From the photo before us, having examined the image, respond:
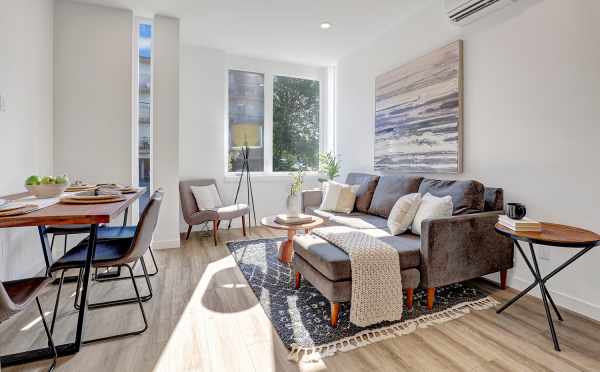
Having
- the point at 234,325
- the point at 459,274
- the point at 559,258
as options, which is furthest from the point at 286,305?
the point at 559,258

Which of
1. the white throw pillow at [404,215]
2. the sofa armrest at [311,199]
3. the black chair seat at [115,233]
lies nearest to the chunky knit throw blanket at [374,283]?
the white throw pillow at [404,215]

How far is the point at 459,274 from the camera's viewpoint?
2.26 meters

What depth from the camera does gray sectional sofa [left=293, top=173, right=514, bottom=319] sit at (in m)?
1.99

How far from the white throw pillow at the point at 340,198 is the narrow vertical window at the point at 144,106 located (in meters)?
2.36

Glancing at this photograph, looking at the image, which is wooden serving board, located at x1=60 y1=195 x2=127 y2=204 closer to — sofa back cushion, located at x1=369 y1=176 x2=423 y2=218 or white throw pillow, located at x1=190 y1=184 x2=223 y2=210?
white throw pillow, located at x1=190 y1=184 x2=223 y2=210

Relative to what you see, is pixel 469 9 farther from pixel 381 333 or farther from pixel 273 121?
pixel 273 121

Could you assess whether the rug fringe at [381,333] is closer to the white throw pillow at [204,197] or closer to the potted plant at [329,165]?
the white throw pillow at [204,197]

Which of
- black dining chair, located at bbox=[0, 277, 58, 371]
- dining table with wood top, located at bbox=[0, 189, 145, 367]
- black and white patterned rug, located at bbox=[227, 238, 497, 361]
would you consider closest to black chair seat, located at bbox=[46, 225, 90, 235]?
dining table with wood top, located at bbox=[0, 189, 145, 367]

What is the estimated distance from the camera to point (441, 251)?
2.17 meters

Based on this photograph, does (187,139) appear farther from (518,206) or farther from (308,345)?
(518,206)

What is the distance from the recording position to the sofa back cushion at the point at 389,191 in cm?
323

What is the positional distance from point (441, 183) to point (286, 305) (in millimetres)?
1835

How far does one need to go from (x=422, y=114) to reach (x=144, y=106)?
3.48 m

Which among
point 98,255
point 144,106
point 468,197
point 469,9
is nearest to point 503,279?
point 468,197
